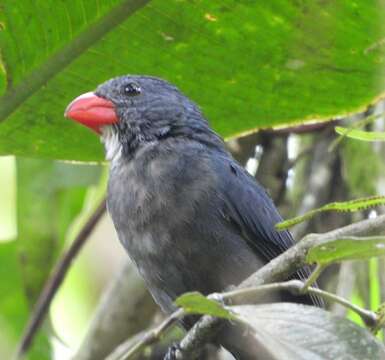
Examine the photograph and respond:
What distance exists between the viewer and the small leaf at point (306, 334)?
1726mm

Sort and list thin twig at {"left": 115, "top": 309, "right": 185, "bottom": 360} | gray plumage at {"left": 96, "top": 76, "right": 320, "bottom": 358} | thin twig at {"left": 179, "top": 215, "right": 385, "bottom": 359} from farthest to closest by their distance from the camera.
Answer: gray plumage at {"left": 96, "top": 76, "right": 320, "bottom": 358}, thin twig at {"left": 179, "top": 215, "right": 385, "bottom": 359}, thin twig at {"left": 115, "top": 309, "right": 185, "bottom": 360}

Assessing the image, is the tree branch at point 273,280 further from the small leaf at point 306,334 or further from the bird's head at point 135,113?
the bird's head at point 135,113

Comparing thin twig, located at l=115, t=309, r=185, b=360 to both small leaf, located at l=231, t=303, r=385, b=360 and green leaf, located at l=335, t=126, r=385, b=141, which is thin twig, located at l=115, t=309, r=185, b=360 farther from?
green leaf, located at l=335, t=126, r=385, b=141

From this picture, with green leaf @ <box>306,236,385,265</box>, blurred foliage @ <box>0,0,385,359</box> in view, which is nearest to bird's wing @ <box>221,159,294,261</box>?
blurred foliage @ <box>0,0,385,359</box>

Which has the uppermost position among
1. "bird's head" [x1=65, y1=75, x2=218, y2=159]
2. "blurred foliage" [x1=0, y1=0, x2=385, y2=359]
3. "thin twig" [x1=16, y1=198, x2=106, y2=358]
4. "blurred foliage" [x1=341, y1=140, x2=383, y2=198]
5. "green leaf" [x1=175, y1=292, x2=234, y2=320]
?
"green leaf" [x1=175, y1=292, x2=234, y2=320]

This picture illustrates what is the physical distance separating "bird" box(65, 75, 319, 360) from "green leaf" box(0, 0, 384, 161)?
163 mm

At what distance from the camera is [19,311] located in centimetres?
510

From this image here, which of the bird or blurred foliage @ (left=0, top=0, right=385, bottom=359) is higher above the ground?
blurred foliage @ (left=0, top=0, right=385, bottom=359)

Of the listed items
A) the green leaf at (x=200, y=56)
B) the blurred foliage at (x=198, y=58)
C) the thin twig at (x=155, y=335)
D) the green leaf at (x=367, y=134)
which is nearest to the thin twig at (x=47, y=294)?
the blurred foliage at (x=198, y=58)

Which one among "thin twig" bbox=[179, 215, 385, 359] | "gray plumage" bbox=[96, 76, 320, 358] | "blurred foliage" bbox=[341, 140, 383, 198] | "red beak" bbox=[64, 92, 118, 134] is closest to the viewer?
"thin twig" bbox=[179, 215, 385, 359]

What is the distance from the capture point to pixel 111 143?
158 inches

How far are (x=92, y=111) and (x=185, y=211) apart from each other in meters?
0.76

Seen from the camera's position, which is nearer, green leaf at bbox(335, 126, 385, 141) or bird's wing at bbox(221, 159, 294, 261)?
green leaf at bbox(335, 126, 385, 141)

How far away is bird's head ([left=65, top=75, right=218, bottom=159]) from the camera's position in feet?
12.9
